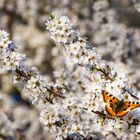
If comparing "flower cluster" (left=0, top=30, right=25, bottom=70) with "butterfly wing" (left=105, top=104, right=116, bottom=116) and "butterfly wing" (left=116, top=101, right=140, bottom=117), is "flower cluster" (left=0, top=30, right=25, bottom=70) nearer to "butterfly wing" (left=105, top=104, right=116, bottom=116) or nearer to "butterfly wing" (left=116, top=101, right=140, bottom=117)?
"butterfly wing" (left=105, top=104, right=116, bottom=116)

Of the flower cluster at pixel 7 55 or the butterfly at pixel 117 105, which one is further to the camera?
the flower cluster at pixel 7 55

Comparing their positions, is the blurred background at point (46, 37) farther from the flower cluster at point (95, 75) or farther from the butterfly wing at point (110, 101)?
the butterfly wing at point (110, 101)

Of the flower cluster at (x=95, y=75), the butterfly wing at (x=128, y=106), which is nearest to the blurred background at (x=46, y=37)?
the flower cluster at (x=95, y=75)

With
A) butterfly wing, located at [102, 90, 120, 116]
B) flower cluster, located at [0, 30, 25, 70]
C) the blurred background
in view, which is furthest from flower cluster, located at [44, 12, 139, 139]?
the blurred background

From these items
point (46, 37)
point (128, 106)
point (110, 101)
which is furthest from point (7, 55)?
point (46, 37)

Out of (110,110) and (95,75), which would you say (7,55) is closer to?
(95,75)

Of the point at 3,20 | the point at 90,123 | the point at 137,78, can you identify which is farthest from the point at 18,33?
the point at 90,123
